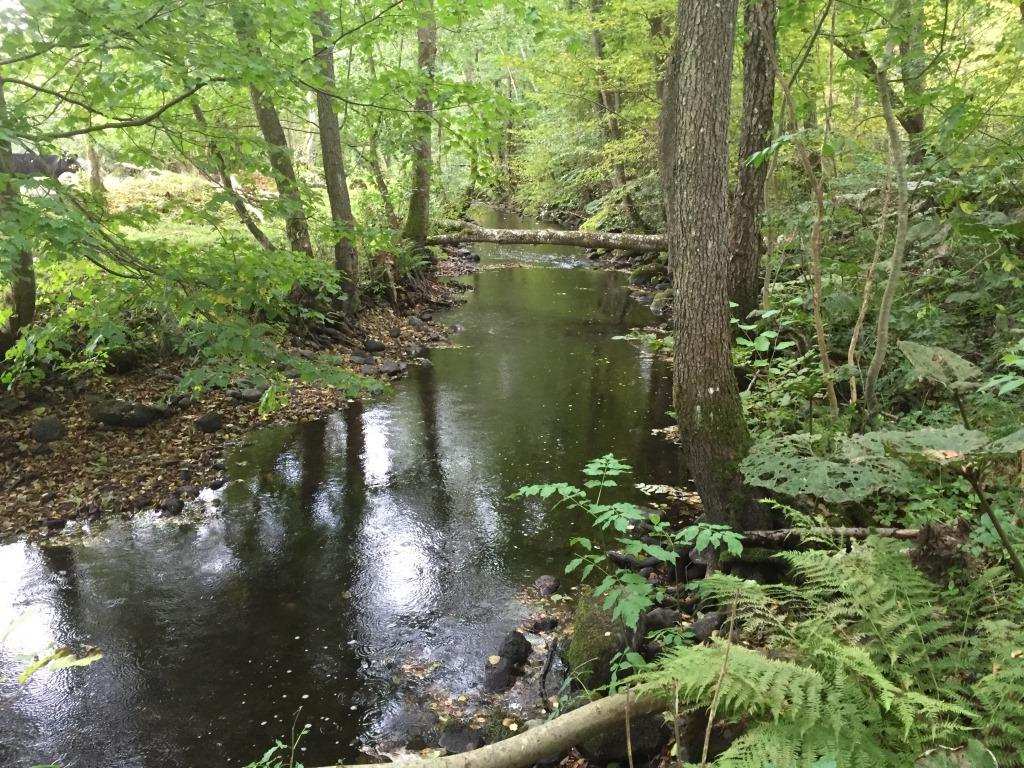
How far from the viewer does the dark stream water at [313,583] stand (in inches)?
157

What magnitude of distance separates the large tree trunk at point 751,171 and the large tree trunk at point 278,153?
502cm

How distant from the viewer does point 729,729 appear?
2740mm

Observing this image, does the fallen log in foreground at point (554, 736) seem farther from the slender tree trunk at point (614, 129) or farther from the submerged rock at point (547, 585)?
the slender tree trunk at point (614, 129)

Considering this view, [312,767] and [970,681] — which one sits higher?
[970,681]

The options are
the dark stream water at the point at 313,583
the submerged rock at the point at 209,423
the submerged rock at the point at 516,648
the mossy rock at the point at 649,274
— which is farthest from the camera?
the mossy rock at the point at 649,274

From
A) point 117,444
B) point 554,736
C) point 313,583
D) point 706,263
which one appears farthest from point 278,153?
point 554,736

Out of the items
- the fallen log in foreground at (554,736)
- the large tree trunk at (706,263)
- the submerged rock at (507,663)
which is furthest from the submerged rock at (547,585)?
the fallen log in foreground at (554,736)

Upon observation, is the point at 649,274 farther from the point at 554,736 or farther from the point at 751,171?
the point at 554,736

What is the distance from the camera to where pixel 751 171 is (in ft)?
25.8

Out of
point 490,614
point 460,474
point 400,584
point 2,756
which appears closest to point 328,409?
point 460,474

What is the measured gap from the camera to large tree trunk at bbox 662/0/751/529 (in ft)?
13.5

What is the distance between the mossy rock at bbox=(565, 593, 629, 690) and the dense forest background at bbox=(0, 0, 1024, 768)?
6.2 inches

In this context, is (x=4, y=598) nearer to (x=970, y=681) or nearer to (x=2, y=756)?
(x=2, y=756)

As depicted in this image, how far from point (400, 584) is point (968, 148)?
20.2ft
